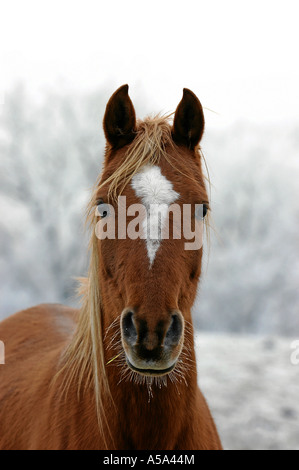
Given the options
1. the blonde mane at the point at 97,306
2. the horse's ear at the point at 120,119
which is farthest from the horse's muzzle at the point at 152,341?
the horse's ear at the point at 120,119

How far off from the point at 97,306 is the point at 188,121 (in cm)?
106

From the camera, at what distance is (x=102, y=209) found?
1781 millimetres

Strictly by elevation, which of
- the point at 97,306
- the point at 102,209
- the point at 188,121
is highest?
the point at 188,121

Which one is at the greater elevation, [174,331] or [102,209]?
[102,209]

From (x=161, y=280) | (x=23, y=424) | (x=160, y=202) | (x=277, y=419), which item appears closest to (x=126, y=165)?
(x=160, y=202)

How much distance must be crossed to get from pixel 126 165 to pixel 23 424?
1676 mm

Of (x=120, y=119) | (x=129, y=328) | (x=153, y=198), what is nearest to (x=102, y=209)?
(x=153, y=198)

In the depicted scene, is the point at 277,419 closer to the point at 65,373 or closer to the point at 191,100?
the point at 65,373

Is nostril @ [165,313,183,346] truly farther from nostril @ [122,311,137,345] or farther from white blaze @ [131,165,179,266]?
white blaze @ [131,165,179,266]

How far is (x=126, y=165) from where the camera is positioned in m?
1.77

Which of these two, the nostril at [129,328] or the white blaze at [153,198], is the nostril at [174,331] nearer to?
the nostril at [129,328]

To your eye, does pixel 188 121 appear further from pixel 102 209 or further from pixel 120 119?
pixel 102 209

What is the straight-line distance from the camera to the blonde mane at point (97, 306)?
176 cm

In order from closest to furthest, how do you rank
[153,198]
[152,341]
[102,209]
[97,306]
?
[152,341] → [153,198] → [102,209] → [97,306]
